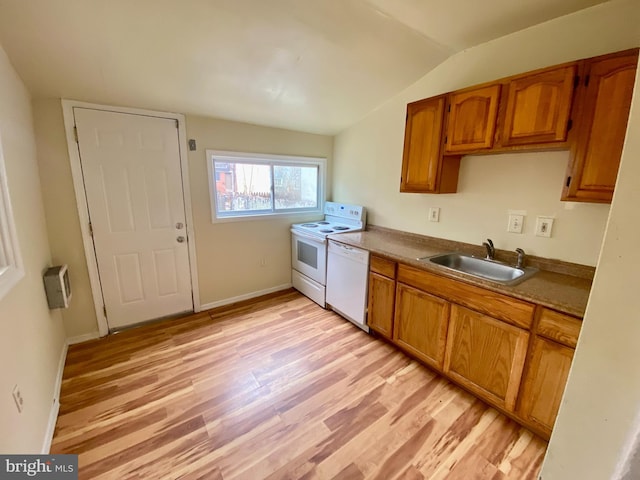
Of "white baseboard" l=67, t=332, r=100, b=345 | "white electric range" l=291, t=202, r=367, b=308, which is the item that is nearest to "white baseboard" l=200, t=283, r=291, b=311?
"white electric range" l=291, t=202, r=367, b=308

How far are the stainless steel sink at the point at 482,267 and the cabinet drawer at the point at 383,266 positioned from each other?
0.26 m

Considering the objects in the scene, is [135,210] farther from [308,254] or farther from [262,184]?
[308,254]

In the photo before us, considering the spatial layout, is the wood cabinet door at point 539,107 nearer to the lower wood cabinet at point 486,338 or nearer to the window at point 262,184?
the lower wood cabinet at point 486,338

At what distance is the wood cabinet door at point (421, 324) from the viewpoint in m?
1.93

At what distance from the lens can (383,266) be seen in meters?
2.29

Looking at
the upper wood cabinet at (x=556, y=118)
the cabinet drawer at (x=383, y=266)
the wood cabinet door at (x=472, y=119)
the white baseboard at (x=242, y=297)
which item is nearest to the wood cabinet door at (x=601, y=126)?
the upper wood cabinet at (x=556, y=118)

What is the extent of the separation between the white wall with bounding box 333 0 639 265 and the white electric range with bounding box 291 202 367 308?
45 cm

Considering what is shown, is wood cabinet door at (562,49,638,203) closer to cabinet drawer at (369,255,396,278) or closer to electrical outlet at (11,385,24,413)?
cabinet drawer at (369,255,396,278)

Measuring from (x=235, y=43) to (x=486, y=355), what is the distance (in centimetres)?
260

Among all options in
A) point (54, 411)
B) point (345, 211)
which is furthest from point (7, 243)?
point (345, 211)

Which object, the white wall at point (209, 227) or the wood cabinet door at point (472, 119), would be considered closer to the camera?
the wood cabinet door at point (472, 119)

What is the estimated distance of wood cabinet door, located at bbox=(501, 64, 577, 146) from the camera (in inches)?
58.2

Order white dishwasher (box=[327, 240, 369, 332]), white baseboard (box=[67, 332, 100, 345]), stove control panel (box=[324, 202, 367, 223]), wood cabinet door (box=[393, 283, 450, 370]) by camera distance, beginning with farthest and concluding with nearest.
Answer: stove control panel (box=[324, 202, 367, 223]), white dishwasher (box=[327, 240, 369, 332]), white baseboard (box=[67, 332, 100, 345]), wood cabinet door (box=[393, 283, 450, 370])

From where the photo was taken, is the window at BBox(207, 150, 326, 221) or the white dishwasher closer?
the white dishwasher
